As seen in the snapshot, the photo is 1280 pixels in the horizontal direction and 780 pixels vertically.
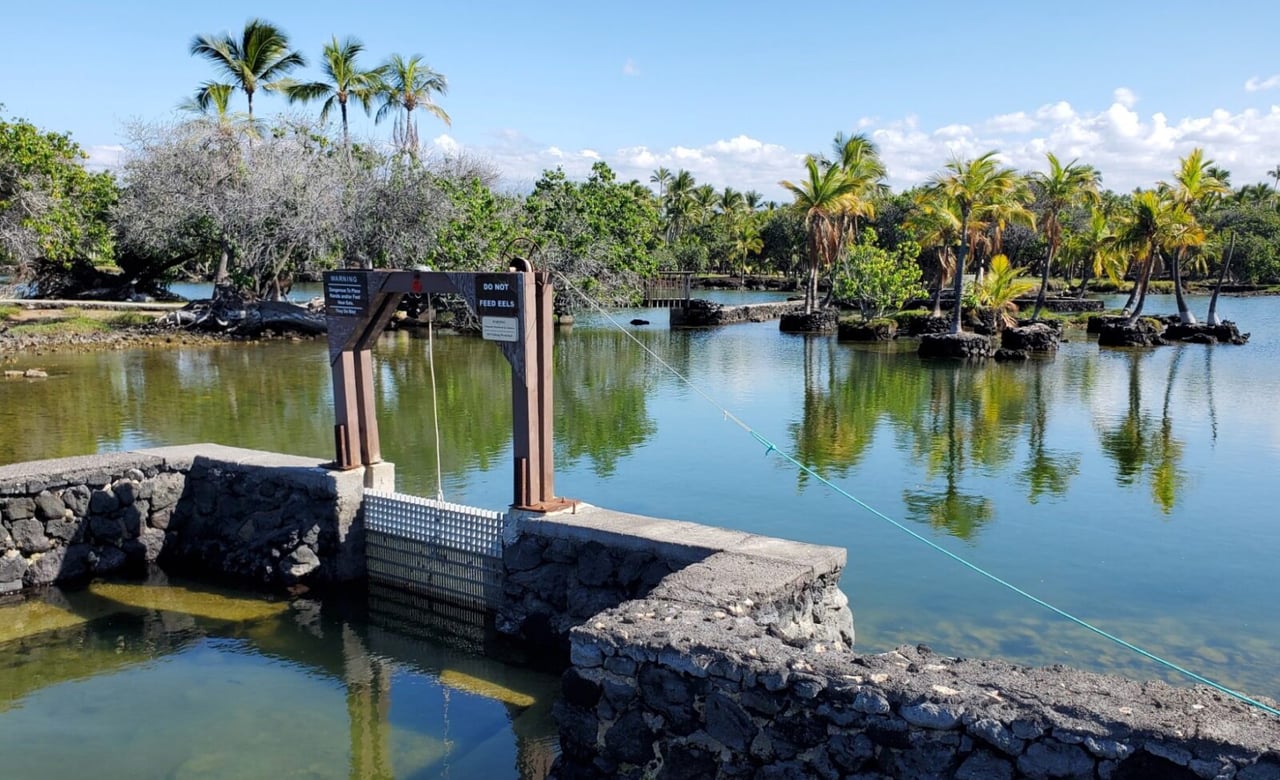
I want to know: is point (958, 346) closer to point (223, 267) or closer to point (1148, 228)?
point (1148, 228)

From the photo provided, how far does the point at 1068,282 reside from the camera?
66.6 metres

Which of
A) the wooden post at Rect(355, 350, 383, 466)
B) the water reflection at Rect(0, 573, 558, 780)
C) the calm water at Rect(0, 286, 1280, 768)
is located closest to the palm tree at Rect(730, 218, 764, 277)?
the calm water at Rect(0, 286, 1280, 768)

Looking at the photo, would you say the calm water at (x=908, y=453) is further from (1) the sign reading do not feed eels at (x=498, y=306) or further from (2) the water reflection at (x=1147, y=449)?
(1) the sign reading do not feed eels at (x=498, y=306)

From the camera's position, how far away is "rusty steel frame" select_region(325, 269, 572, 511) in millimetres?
8195

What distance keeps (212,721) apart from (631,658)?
3.63 m

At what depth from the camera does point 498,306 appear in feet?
27.0

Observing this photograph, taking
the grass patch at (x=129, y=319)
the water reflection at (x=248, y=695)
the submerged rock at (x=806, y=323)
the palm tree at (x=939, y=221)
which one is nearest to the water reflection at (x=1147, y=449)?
the water reflection at (x=248, y=695)

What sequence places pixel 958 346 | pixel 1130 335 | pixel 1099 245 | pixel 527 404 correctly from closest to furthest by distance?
pixel 527 404
pixel 958 346
pixel 1130 335
pixel 1099 245

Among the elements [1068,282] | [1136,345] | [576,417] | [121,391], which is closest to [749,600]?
[576,417]

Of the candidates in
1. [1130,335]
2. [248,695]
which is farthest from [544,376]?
[1130,335]

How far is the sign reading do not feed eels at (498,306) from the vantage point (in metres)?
8.14

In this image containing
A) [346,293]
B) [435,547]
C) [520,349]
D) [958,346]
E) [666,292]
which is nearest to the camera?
[520,349]

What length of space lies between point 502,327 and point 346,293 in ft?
6.94

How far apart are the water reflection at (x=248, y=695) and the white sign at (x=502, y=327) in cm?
271
